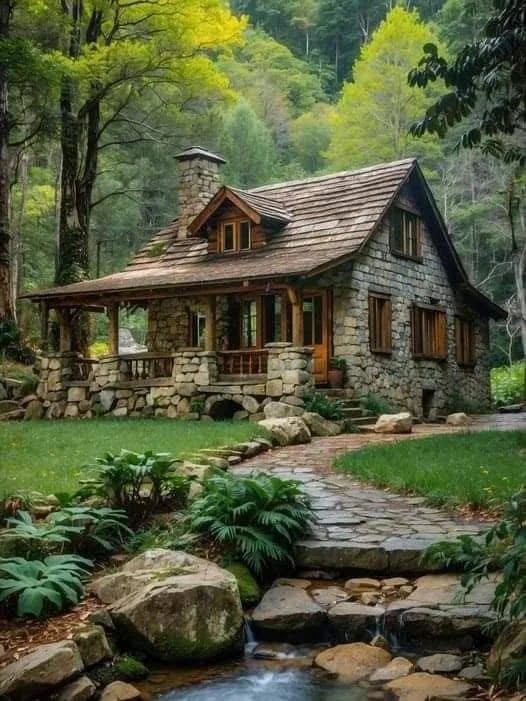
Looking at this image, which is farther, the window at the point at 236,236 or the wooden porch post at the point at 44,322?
the wooden porch post at the point at 44,322

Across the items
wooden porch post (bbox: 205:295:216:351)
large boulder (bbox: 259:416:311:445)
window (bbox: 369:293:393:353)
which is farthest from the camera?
window (bbox: 369:293:393:353)

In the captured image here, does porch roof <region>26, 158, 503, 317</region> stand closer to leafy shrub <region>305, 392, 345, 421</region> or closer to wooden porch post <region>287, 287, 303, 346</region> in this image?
wooden porch post <region>287, 287, 303, 346</region>

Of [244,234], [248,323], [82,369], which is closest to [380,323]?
[248,323]

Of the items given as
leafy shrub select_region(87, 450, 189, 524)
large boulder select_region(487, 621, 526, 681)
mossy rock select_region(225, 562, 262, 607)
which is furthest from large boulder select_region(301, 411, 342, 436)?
large boulder select_region(487, 621, 526, 681)

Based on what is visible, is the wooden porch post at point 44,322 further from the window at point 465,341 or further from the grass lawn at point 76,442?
the window at point 465,341

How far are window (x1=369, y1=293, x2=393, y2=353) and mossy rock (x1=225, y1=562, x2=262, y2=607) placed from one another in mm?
11548

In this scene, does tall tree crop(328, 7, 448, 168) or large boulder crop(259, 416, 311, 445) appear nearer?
large boulder crop(259, 416, 311, 445)

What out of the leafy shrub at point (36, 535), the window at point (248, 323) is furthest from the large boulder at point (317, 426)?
the leafy shrub at point (36, 535)

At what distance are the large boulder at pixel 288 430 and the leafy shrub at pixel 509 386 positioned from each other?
13840 mm

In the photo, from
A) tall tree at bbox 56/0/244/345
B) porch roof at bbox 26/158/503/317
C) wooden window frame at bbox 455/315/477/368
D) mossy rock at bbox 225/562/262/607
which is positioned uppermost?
tall tree at bbox 56/0/244/345

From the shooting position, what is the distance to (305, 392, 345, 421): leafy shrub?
14555 mm

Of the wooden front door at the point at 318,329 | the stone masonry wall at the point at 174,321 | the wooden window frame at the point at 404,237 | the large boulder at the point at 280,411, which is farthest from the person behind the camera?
the stone masonry wall at the point at 174,321

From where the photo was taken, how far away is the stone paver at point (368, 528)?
19.4 feet

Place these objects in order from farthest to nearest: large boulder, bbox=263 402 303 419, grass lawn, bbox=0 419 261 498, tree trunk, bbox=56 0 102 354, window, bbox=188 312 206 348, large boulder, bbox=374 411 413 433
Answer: tree trunk, bbox=56 0 102 354 → window, bbox=188 312 206 348 → large boulder, bbox=263 402 303 419 → large boulder, bbox=374 411 413 433 → grass lawn, bbox=0 419 261 498
